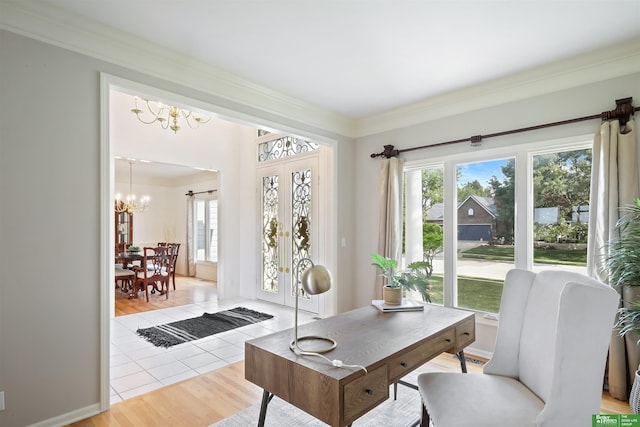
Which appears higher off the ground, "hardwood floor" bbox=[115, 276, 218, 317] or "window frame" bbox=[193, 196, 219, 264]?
"window frame" bbox=[193, 196, 219, 264]

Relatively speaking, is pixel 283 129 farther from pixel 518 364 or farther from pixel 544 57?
pixel 518 364

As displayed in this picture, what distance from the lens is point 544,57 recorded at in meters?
2.79

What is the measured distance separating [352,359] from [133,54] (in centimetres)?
262

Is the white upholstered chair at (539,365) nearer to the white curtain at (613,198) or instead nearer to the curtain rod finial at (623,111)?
the white curtain at (613,198)

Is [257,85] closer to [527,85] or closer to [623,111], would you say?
[527,85]

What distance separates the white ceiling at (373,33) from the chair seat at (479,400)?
219 centimetres

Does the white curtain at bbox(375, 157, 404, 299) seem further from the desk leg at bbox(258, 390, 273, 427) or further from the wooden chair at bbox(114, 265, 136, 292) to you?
the wooden chair at bbox(114, 265, 136, 292)

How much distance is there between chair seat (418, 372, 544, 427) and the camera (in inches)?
55.6

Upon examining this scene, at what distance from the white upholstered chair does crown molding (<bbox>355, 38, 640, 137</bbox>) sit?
2.05 metres

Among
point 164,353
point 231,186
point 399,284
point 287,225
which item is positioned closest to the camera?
point 399,284

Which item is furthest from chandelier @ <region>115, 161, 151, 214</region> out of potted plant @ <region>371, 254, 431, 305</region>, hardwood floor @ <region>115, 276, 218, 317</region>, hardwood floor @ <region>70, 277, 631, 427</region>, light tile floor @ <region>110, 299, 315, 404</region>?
potted plant @ <region>371, 254, 431, 305</region>

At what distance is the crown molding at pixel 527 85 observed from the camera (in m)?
2.67

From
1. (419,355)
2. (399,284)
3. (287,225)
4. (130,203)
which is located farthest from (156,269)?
(419,355)

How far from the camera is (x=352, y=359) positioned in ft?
4.92
